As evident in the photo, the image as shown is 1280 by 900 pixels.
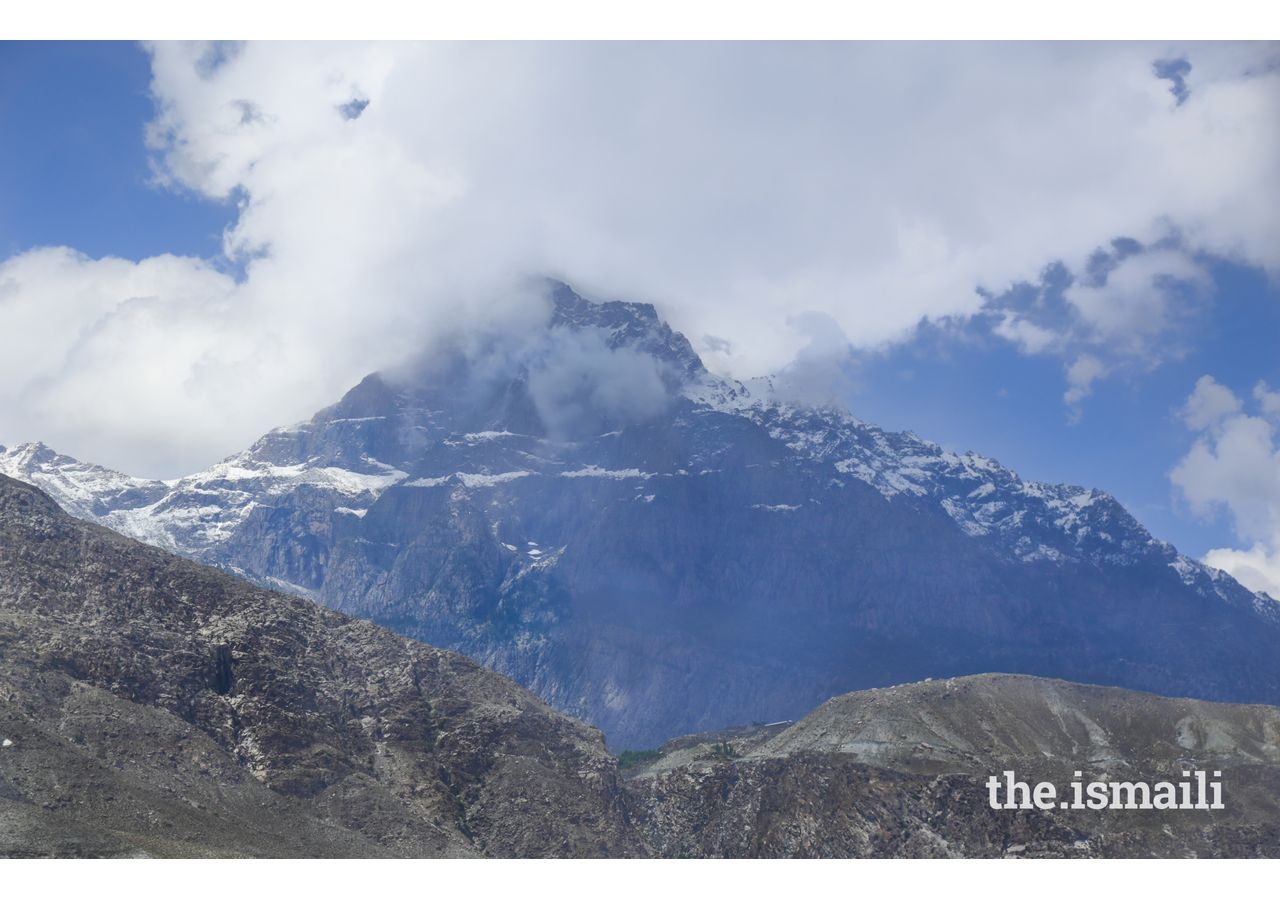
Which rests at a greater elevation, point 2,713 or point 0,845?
point 2,713

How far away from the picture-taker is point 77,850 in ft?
566

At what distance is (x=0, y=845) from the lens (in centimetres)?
16800

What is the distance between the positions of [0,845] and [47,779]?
21736 millimetres

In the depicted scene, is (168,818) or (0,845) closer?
(0,845)

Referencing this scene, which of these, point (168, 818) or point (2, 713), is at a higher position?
point (2, 713)
